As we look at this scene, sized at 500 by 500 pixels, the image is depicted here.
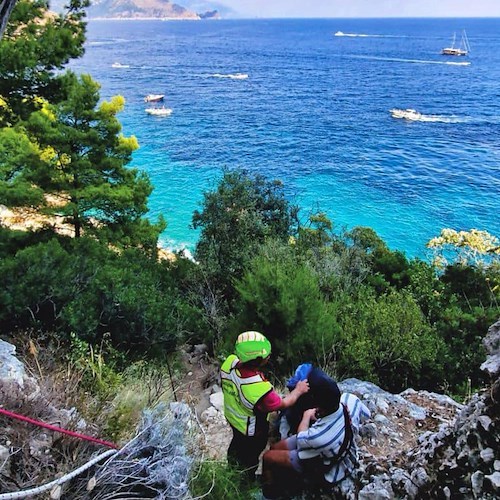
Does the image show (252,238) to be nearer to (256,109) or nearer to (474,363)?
(474,363)

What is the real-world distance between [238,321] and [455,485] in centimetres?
544

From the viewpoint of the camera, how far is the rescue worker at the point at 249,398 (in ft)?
14.2

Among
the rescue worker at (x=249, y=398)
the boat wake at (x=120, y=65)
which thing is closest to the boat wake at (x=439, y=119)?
the boat wake at (x=120, y=65)

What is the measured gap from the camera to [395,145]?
41969 millimetres

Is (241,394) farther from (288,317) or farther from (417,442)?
(288,317)

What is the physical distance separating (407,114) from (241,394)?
5214cm

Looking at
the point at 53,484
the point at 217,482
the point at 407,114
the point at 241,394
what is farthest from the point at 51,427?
the point at 407,114

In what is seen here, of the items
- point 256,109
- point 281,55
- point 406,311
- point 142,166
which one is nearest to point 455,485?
Result: point 406,311

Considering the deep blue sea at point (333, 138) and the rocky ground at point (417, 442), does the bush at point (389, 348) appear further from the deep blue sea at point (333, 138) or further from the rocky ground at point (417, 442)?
the deep blue sea at point (333, 138)

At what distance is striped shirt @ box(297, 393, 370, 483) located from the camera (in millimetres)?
4164

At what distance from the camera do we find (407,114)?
2000 inches

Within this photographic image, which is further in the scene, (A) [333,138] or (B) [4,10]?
(A) [333,138]

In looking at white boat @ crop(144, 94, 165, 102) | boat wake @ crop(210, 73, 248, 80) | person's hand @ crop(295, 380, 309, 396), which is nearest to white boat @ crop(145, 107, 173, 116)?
white boat @ crop(144, 94, 165, 102)

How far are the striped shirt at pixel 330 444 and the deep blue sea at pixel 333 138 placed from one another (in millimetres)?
20693
